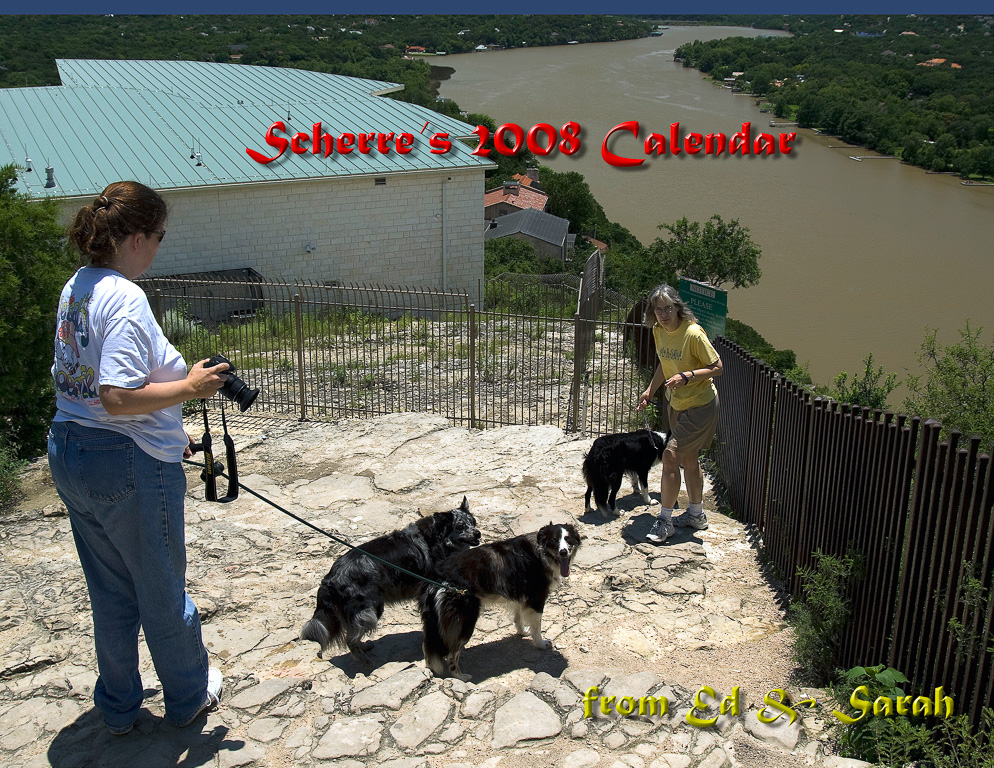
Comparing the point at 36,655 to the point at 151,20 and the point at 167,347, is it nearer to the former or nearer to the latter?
the point at 167,347

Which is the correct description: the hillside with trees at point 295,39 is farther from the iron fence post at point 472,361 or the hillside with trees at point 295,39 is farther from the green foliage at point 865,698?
the green foliage at point 865,698

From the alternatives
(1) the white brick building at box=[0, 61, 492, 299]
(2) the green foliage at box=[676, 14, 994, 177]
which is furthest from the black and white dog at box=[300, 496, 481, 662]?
(2) the green foliage at box=[676, 14, 994, 177]

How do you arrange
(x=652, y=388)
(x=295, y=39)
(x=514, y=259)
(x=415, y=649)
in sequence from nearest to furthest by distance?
(x=415, y=649) < (x=652, y=388) < (x=514, y=259) < (x=295, y=39)

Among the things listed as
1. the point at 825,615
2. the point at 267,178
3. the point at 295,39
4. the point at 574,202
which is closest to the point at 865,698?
the point at 825,615

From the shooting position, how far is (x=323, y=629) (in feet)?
14.1

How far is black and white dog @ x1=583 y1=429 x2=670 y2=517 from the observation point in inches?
241

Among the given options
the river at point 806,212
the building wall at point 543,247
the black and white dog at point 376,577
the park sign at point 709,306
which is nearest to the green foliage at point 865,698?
the black and white dog at point 376,577

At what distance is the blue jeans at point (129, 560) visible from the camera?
9.74 ft

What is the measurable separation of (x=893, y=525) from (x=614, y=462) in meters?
2.52

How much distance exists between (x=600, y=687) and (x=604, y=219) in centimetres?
5106

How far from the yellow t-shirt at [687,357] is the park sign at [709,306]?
1.89 meters

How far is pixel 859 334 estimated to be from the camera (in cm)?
3466

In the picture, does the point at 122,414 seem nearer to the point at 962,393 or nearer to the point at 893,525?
the point at 893,525

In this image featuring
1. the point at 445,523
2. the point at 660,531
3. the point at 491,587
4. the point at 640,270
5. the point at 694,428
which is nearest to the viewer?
the point at 491,587
